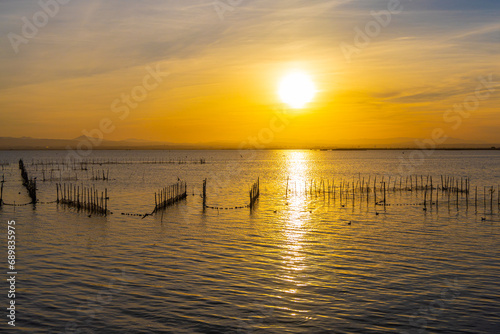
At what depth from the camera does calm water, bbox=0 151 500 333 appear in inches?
504

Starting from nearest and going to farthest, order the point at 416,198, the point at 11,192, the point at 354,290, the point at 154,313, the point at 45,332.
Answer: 1. the point at 45,332
2. the point at 154,313
3. the point at 354,290
4. the point at 416,198
5. the point at 11,192

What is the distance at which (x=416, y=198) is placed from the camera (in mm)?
44594

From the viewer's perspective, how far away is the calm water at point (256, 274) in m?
12.8

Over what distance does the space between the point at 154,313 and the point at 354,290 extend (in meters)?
7.05

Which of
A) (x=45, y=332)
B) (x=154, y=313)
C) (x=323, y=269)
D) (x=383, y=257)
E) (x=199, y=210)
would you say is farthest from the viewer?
(x=199, y=210)

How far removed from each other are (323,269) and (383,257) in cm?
384

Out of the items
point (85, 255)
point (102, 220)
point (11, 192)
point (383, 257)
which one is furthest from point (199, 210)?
point (11, 192)

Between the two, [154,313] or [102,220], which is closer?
[154,313]

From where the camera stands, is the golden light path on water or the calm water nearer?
the calm water

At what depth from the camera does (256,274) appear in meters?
17.0

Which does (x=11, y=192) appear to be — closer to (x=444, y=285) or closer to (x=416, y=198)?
(x=416, y=198)

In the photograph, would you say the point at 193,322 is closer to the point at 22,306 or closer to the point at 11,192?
the point at 22,306

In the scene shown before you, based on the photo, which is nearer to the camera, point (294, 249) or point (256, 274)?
point (256, 274)

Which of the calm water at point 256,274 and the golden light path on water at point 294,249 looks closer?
the calm water at point 256,274
